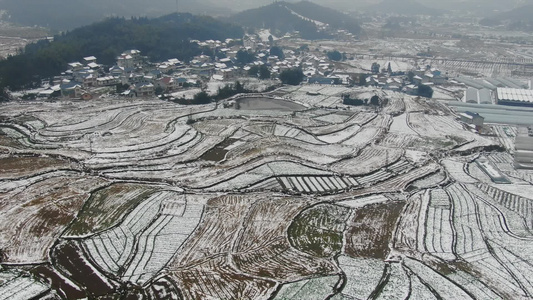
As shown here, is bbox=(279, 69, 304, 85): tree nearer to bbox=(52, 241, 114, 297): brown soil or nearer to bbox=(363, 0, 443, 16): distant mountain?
bbox=(52, 241, 114, 297): brown soil

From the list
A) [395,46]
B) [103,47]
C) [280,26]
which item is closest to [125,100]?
[103,47]

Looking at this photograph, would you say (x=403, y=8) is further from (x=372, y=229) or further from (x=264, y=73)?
(x=372, y=229)

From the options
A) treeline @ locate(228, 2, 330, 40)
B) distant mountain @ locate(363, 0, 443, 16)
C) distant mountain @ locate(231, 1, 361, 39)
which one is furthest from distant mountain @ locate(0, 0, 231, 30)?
distant mountain @ locate(363, 0, 443, 16)

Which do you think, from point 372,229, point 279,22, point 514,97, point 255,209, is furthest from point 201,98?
point 279,22

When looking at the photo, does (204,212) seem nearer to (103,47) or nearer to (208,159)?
(208,159)

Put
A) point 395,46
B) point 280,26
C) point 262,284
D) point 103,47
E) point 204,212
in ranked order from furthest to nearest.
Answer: point 280,26, point 395,46, point 103,47, point 204,212, point 262,284

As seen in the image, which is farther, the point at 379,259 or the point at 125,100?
the point at 125,100
